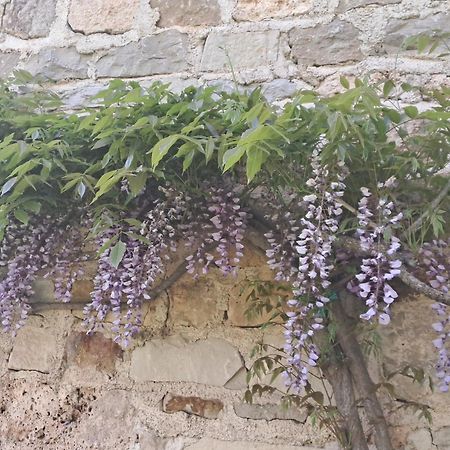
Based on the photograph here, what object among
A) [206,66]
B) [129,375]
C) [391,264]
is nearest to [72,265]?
[129,375]

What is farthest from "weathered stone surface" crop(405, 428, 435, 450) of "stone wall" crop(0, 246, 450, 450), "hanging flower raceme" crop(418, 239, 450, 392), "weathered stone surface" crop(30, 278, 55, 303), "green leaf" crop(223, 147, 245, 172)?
"weathered stone surface" crop(30, 278, 55, 303)

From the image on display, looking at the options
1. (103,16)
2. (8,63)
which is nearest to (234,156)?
(103,16)

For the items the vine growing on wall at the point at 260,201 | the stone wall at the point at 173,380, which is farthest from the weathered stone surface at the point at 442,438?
the vine growing on wall at the point at 260,201

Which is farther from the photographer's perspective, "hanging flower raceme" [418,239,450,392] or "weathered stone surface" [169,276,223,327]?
"weathered stone surface" [169,276,223,327]

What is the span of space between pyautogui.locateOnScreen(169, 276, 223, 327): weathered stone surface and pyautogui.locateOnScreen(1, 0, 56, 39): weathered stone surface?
3.27 feet

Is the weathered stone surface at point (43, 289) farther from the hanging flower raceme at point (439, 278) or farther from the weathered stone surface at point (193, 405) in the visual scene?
the hanging flower raceme at point (439, 278)

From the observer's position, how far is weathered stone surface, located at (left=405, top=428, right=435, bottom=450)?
1365 millimetres

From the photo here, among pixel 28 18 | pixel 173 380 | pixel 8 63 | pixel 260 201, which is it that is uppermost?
pixel 28 18

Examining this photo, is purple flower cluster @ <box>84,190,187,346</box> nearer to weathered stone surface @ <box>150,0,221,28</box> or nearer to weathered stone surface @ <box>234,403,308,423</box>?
weathered stone surface @ <box>234,403,308,423</box>

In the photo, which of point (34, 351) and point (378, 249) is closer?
point (378, 249)

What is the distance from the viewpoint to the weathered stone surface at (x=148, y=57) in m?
1.82

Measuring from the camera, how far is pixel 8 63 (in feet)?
6.59

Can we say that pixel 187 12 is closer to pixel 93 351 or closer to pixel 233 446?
pixel 93 351

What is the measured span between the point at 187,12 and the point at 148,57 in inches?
7.2
